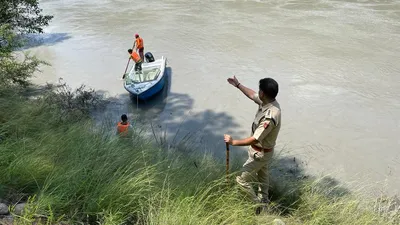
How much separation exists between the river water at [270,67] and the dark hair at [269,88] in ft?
10.2

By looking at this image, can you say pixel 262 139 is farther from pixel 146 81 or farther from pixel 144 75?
pixel 144 75

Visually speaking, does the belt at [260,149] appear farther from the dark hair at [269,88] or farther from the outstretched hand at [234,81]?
the outstretched hand at [234,81]

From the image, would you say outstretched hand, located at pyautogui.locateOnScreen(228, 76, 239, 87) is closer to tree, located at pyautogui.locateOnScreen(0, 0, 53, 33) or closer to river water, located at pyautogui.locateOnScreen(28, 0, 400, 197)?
river water, located at pyautogui.locateOnScreen(28, 0, 400, 197)

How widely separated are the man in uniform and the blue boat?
643 cm

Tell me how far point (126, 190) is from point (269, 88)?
1.78m

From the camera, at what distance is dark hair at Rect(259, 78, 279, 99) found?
3.93 metres

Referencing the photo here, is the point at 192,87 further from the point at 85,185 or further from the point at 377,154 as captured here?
the point at 85,185

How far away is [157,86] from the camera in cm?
1107

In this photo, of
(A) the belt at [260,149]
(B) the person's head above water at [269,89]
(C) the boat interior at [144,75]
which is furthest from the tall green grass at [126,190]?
(C) the boat interior at [144,75]

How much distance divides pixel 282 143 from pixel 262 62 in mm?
5978

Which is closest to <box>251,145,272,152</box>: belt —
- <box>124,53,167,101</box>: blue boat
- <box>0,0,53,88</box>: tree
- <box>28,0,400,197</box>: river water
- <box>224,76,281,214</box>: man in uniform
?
<box>224,76,281,214</box>: man in uniform

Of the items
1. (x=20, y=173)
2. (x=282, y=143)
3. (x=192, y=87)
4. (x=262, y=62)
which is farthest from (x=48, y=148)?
(x=262, y=62)

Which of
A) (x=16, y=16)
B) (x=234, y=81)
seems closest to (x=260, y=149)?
(x=234, y=81)

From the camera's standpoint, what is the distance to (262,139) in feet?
13.2
